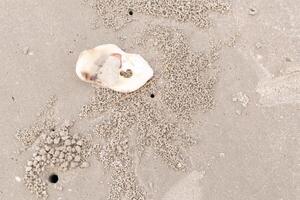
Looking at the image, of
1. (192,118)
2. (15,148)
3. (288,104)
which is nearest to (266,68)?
(288,104)

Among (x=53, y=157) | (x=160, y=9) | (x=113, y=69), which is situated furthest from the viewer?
(x=160, y=9)

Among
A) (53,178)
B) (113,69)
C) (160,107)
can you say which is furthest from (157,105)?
(53,178)

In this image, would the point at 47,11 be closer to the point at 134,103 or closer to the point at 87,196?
the point at 134,103

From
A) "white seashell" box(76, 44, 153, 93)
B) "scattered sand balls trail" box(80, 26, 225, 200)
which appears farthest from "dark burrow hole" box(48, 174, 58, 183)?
"white seashell" box(76, 44, 153, 93)

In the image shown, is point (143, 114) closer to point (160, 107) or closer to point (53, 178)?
point (160, 107)

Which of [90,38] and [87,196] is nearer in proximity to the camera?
[87,196]
